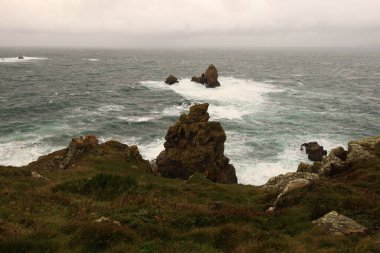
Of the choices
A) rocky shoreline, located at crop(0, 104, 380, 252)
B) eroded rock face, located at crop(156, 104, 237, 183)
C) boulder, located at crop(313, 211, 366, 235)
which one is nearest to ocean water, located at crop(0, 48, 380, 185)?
eroded rock face, located at crop(156, 104, 237, 183)

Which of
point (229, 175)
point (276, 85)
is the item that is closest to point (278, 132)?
point (229, 175)

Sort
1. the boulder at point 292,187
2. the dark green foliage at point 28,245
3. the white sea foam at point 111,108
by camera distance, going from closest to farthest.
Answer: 1. the dark green foliage at point 28,245
2. the boulder at point 292,187
3. the white sea foam at point 111,108

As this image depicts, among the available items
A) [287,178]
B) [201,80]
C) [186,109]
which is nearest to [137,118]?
A: [186,109]

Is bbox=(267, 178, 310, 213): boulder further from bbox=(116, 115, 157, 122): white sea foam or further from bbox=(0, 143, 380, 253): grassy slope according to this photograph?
bbox=(116, 115, 157, 122): white sea foam

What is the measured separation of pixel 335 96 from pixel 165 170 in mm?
66868

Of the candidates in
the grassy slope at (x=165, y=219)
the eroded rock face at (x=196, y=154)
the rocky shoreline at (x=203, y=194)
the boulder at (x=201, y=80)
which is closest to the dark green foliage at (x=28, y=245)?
the grassy slope at (x=165, y=219)

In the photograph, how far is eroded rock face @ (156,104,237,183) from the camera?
1433 inches

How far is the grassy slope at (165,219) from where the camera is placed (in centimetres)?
977

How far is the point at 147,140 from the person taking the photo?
49.0 metres

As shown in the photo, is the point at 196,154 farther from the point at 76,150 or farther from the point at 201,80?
the point at 201,80

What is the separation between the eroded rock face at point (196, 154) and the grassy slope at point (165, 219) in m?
16.7

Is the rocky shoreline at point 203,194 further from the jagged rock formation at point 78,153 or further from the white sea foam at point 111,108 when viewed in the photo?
the white sea foam at point 111,108

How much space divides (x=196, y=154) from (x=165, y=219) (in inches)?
969

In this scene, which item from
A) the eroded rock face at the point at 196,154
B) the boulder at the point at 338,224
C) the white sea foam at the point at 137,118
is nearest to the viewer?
the boulder at the point at 338,224
